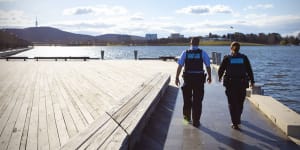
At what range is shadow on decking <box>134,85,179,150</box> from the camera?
546cm

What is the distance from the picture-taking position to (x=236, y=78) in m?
6.35

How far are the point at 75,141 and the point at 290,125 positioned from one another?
3.63 metres

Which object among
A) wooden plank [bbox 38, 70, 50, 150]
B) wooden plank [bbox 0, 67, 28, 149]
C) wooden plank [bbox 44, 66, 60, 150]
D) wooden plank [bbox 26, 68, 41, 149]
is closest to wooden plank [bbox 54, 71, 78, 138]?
wooden plank [bbox 44, 66, 60, 150]

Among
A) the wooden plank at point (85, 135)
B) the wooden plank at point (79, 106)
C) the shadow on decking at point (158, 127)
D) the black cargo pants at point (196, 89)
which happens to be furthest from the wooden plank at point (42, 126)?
the black cargo pants at point (196, 89)

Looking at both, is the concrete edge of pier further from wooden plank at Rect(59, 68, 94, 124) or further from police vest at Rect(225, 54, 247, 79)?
wooden plank at Rect(59, 68, 94, 124)

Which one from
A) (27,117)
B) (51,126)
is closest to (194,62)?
(51,126)

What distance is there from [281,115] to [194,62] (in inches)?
77.0

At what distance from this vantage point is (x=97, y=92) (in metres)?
10.7

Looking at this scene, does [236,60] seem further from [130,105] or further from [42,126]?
[42,126]

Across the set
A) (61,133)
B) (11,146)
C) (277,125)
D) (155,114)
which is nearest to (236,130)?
(277,125)

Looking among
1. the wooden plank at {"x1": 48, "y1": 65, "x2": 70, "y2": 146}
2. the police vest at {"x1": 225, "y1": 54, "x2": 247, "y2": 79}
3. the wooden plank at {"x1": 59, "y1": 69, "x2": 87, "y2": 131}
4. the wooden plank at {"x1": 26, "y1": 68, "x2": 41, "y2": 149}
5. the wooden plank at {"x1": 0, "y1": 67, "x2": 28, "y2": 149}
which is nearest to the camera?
the wooden plank at {"x1": 26, "y1": 68, "x2": 41, "y2": 149}

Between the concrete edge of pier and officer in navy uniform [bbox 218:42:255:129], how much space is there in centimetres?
80

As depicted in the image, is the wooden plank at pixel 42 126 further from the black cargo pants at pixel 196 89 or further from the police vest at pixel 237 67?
the police vest at pixel 237 67

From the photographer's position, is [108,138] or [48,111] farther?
[48,111]
